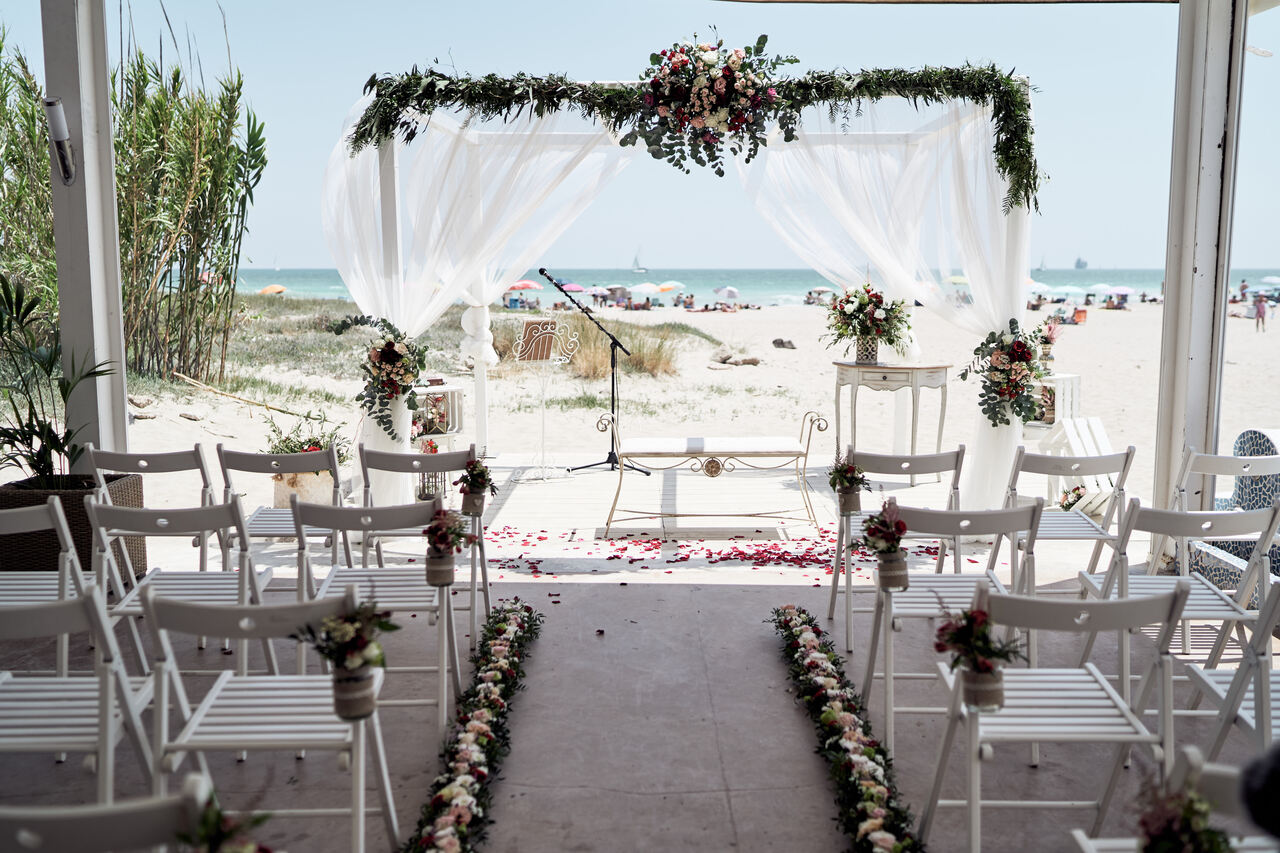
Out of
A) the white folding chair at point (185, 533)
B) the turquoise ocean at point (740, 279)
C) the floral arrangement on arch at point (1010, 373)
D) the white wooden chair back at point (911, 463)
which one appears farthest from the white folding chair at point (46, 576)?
the turquoise ocean at point (740, 279)

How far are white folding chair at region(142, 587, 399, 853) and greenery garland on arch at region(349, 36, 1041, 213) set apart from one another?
11.2ft

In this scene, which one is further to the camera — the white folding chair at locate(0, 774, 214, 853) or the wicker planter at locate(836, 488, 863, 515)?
the wicker planter at locate(836, 488, 863, 515)

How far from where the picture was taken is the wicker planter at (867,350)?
6.61 meters

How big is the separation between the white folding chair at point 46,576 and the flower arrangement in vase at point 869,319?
4548 millimetres

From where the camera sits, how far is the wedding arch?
199 inches

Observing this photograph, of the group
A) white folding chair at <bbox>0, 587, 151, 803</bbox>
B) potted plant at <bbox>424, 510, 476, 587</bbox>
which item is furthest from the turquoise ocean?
white folding chair at <bbox>0, 587, 151, 803</bbox>

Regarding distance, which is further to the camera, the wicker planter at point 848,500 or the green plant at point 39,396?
the green plant at point 39,396

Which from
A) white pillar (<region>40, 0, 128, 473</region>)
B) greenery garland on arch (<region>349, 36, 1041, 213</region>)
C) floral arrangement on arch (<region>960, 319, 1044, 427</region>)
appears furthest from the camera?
floral arrangement on arch (<region>960, 319, 1044, 427</region>)

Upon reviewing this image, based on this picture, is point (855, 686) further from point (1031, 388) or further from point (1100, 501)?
point (1100, 501)

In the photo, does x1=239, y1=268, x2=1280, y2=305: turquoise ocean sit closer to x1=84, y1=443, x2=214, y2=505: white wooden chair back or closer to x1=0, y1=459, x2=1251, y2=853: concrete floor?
x1=0, y1=459, x2=1251, y2=853: concrete floor

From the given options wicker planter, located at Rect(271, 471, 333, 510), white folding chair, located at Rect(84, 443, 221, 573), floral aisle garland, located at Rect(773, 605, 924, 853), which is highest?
white folding chair, located at Rect(84, 443, 221, 573)

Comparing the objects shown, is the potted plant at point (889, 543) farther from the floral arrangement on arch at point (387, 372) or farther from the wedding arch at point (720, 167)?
the floral arrangement on arch at point (387, 372)

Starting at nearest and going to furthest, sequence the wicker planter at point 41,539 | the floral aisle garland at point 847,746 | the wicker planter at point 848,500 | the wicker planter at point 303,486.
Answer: the floral aisle garland at point 847,746 → the wicker planter at point 848,500 → the wicker planter at point 41,539 → the wicker planter at point 303,486

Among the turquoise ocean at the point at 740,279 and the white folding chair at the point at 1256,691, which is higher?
the turquoise ocean at the point at 740,279
